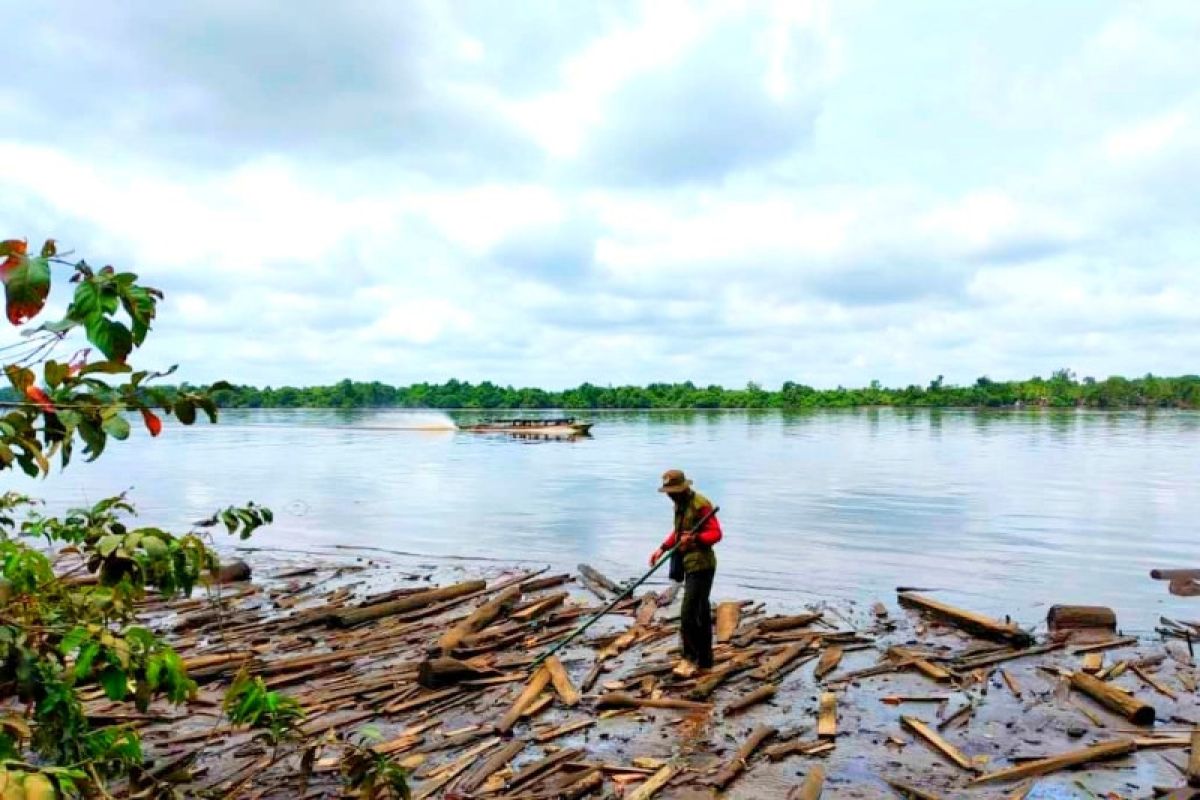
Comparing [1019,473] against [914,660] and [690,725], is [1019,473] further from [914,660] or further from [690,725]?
[690,725]

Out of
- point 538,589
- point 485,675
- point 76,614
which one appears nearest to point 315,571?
point 538,589

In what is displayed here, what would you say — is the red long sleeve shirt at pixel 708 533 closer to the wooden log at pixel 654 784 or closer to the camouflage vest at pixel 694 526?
the camouflage vest at pixel 694 526

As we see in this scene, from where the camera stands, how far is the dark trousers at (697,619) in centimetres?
1075

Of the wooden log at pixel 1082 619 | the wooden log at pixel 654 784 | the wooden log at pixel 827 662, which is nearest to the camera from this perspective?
the wooden log at pixel 654 784

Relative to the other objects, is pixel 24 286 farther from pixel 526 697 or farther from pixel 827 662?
pixel 827 662

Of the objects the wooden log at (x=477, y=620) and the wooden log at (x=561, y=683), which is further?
the wooden log at (x=477, y=620)

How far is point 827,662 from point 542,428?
74515 millimetres

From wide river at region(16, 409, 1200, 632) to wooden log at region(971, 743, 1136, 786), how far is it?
22.4 feet

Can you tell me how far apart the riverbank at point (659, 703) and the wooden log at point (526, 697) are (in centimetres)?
3

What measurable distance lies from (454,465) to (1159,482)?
126 ft

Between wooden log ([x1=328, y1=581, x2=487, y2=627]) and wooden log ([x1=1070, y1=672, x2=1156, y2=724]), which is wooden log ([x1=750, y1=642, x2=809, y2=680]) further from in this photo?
wooden log ([x1=328, y1=581, x2=487, y2=627])

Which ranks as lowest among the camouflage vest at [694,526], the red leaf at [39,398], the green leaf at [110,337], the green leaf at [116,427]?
the camouflage vest at [694,526]

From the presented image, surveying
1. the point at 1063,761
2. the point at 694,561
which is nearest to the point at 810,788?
the point at 1063,761

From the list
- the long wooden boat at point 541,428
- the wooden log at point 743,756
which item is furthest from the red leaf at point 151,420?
the long wooden boat at point 541,428
